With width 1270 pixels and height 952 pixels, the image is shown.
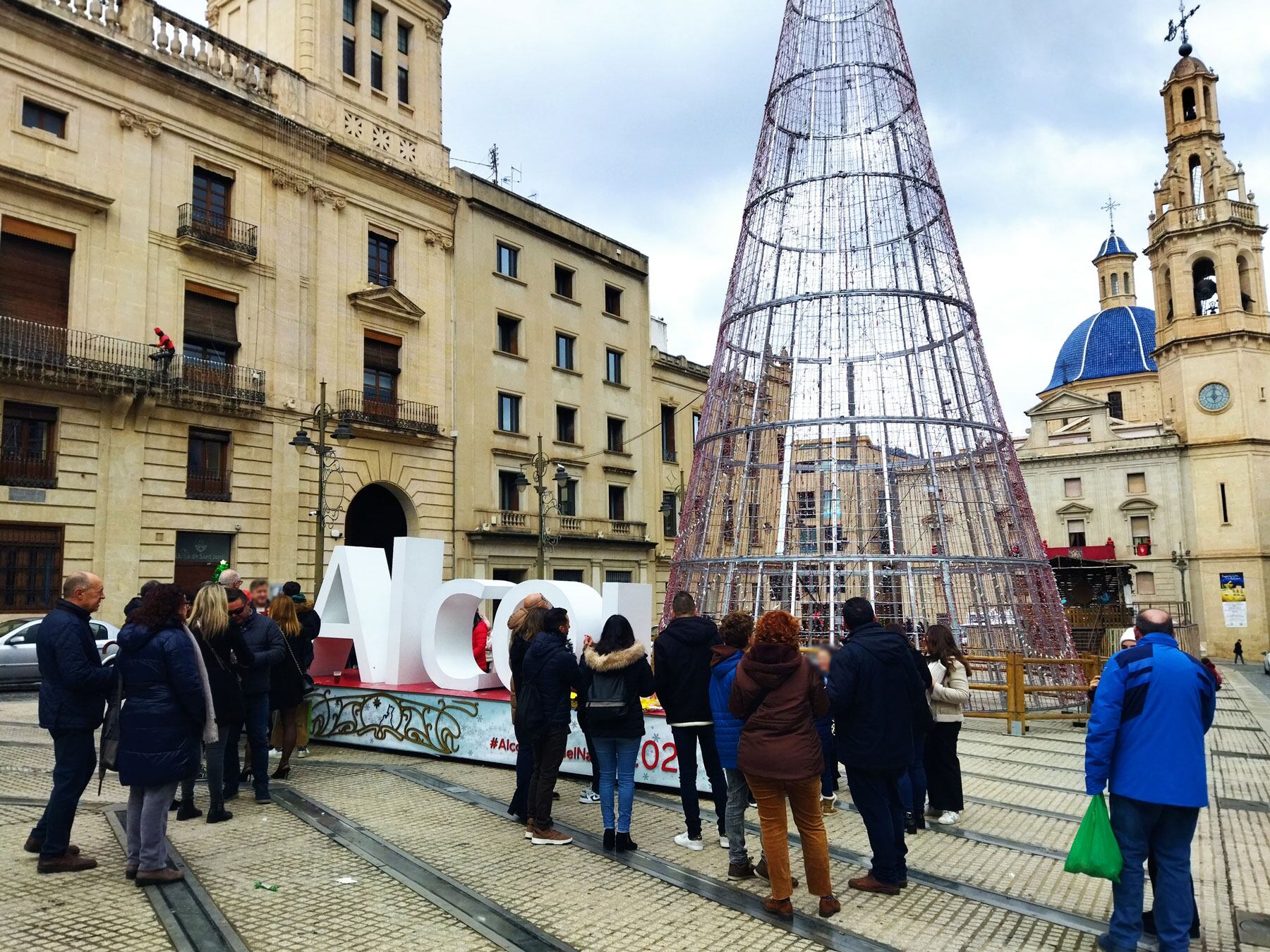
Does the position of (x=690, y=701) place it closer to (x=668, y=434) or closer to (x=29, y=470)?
(x=29, y=470)

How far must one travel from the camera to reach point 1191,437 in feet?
138

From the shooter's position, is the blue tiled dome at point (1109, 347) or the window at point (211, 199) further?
the blue tiled dome at point (1109, 347)

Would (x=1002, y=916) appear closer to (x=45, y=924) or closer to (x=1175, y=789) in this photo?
(x=1175, y=789)

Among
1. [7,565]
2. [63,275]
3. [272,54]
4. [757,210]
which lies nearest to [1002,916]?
[757,210]

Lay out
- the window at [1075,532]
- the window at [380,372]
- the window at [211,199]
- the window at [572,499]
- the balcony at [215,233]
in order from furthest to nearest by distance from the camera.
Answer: the window at [1075,532]
the window at [572,499]
the window at [380,372]
the window at [211,199]
the balcony at [215,233]

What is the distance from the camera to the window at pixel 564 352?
3300 cm

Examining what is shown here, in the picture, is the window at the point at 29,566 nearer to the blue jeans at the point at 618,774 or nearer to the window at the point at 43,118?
the window at the point at 43,118

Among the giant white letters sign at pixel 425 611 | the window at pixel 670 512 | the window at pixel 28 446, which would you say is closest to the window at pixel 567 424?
the window at pixel 670 512

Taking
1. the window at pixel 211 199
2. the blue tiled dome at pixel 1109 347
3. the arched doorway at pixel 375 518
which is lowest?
the arched doorway at pixel 375 518

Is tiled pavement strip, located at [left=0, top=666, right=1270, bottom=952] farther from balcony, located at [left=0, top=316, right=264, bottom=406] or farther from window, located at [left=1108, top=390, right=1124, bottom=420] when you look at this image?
window, located at [left=1108, top=390, right=1124, bottom=420]

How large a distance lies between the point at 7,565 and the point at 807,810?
19.3 meters

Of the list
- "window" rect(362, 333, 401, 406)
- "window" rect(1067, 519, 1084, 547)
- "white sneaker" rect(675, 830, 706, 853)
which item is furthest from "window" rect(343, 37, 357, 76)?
"window" rect(1067, 519, 1084, 547)

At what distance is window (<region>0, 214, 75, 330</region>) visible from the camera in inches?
756

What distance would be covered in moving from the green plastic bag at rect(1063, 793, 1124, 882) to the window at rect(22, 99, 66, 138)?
23556 mm
